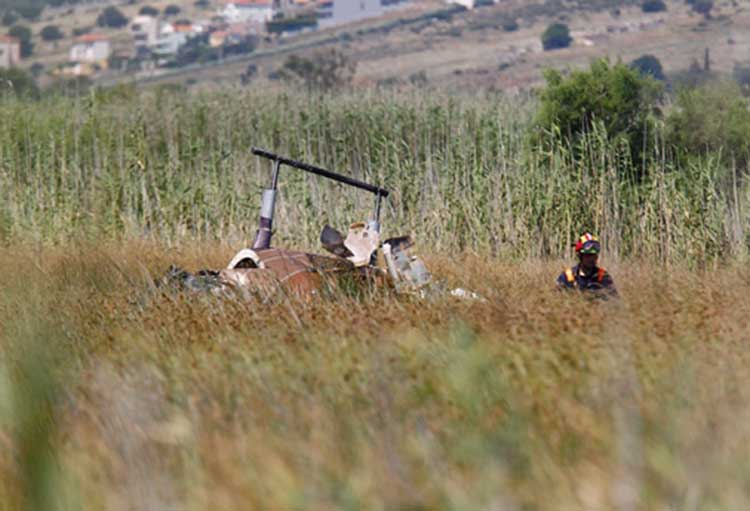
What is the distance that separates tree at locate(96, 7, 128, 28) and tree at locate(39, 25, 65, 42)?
1331cm

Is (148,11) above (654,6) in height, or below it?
below

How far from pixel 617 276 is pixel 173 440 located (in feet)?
23.2

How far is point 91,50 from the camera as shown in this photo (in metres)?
136

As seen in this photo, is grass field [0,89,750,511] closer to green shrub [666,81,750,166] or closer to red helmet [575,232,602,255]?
red helmet [575,232,602,255]

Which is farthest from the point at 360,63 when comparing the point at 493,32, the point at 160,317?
the point at 160,317

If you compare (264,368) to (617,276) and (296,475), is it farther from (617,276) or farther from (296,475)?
(617,276)

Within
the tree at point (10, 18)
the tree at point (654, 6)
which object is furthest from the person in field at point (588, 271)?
the tree at point (10, 18)

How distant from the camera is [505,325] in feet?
23.5

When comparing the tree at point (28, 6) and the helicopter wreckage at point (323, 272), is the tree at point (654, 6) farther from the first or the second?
the helicopter wreckage at point (323, 272)

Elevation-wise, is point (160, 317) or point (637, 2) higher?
point (160, 317)

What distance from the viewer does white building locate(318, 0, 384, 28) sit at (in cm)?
13725

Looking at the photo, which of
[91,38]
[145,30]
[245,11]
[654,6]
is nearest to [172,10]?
[245,11]

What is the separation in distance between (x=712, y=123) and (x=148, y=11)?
145 m

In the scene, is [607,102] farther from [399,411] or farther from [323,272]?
[399,411]
